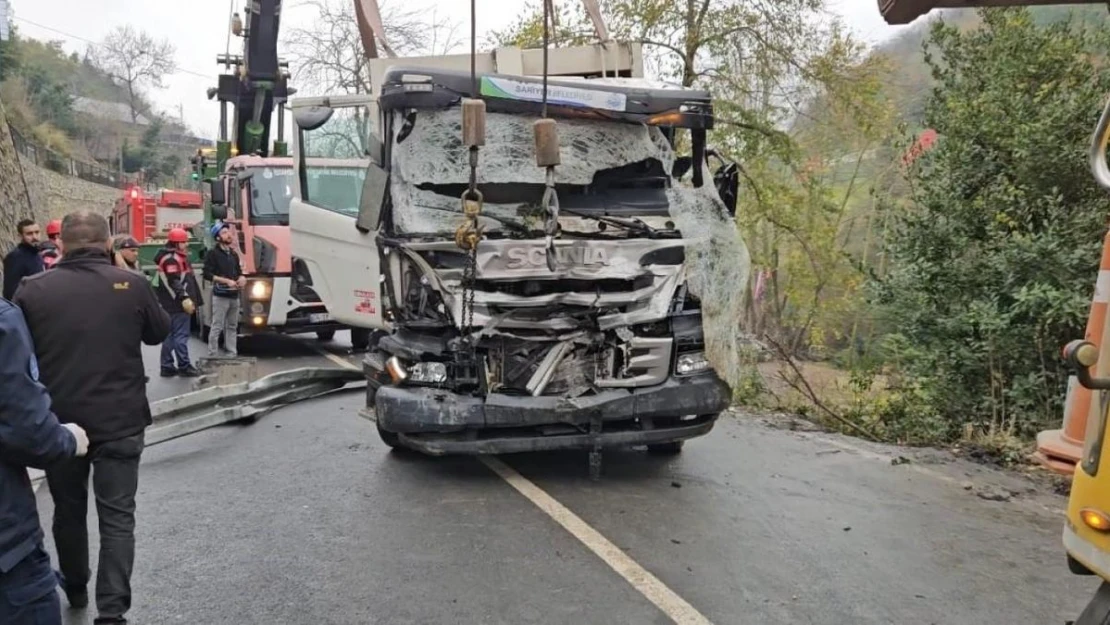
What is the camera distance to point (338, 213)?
751 cm

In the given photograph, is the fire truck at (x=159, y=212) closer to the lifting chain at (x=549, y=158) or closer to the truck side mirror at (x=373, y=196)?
the truck side mirror at (x=373, y=196)

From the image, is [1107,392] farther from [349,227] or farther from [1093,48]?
[1093,48]

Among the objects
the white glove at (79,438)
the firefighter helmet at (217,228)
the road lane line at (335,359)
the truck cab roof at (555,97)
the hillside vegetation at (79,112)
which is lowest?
the road lane line at (335,359)

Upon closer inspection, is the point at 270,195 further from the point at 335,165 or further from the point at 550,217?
the point at 550,217

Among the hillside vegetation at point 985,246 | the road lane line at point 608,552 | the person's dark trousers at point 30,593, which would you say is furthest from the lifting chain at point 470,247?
the person's dark trousers at point 30,593

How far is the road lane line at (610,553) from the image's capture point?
3502 mm

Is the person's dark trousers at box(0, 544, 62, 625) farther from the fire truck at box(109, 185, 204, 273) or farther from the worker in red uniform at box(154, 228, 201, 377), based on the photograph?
the fire truck at box(109, 185, 204, 273)

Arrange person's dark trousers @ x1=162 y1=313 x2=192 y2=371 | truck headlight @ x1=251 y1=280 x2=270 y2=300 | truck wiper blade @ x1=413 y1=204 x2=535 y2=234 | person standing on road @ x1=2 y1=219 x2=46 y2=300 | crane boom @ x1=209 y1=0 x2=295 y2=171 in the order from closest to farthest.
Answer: truck wiper blade @ x1=413 y1=204 x2=535 y2=234
person standing on road @ x1=2 y1=219 x2=46 y2=300
person's dark trousers @ x1=162 y1=313 x2=192 y2=371
truck headlight @ x1=251 y1=280 x2=270 y2=300
crane boom @ x1=209 y1=0 x2=295 y2=171

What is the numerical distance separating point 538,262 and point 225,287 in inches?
240

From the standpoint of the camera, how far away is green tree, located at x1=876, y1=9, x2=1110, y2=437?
6.48m

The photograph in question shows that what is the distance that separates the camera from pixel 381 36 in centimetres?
768

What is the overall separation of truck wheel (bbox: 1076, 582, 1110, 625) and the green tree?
453 centimetres

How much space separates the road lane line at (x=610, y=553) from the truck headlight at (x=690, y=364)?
1.17 meters

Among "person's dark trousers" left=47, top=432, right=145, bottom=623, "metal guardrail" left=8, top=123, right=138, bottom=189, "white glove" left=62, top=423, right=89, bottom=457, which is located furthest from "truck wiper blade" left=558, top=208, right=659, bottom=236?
"metal guardrail" left=8, top=123, right=138, bottom=189
